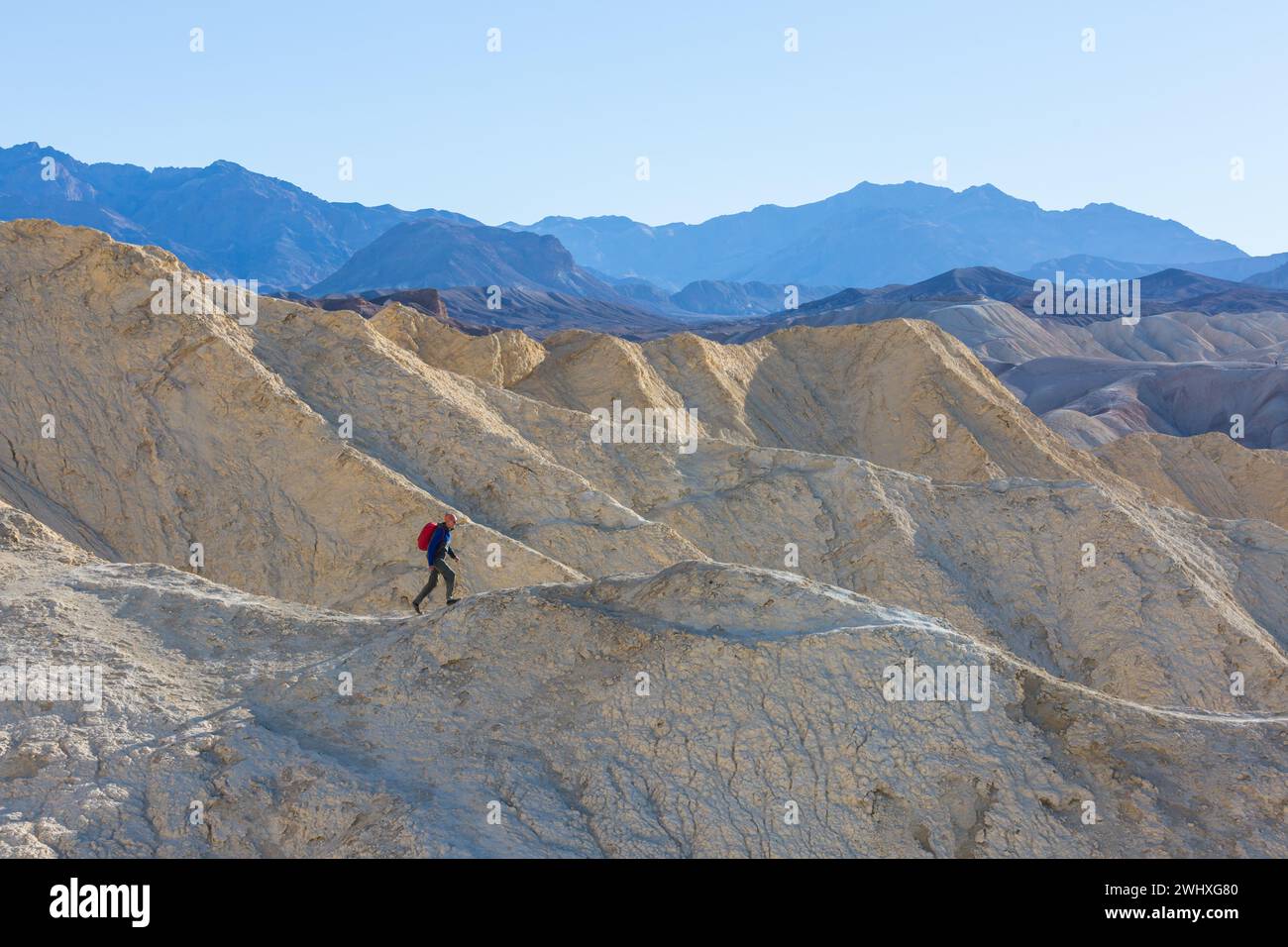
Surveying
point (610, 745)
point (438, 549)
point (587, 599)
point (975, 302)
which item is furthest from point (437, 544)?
point (975, 302)

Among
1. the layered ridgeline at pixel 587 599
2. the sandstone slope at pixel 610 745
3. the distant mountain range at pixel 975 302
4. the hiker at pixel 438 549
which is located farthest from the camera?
the distant mountain range at pixel 975 302

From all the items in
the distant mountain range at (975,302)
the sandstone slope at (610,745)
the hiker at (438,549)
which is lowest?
the sandstone slope at (610,745)

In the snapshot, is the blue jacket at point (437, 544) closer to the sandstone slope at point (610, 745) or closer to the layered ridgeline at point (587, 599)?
the layered ridgeline at point (587, 599)

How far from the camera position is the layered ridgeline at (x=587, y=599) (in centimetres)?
711

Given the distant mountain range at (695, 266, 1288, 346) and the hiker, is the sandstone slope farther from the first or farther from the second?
the distant mountain range at (695, 266, 1288, 346)

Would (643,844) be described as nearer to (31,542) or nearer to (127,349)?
(31,542)

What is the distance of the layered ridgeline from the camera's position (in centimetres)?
711

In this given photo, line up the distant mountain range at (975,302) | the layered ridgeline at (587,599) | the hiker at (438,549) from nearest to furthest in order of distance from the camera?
the layered ridgeline at (587,599) < the hiker at (438,549) < the distant mountain range at (975,302)

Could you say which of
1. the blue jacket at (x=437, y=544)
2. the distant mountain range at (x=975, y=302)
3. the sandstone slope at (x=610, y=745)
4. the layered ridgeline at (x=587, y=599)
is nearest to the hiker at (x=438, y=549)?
the blue jacket at (x=437, y=544)

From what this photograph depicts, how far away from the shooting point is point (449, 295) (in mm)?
125875

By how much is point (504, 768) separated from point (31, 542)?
Answer: 6594 millimetres

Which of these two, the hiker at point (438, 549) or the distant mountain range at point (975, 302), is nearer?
the hiker at point (438, 549)

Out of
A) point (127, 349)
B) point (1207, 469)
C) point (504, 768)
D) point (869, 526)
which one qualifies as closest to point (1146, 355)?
point (1207, 469)

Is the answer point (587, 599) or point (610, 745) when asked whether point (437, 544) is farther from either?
point (610, 745)
